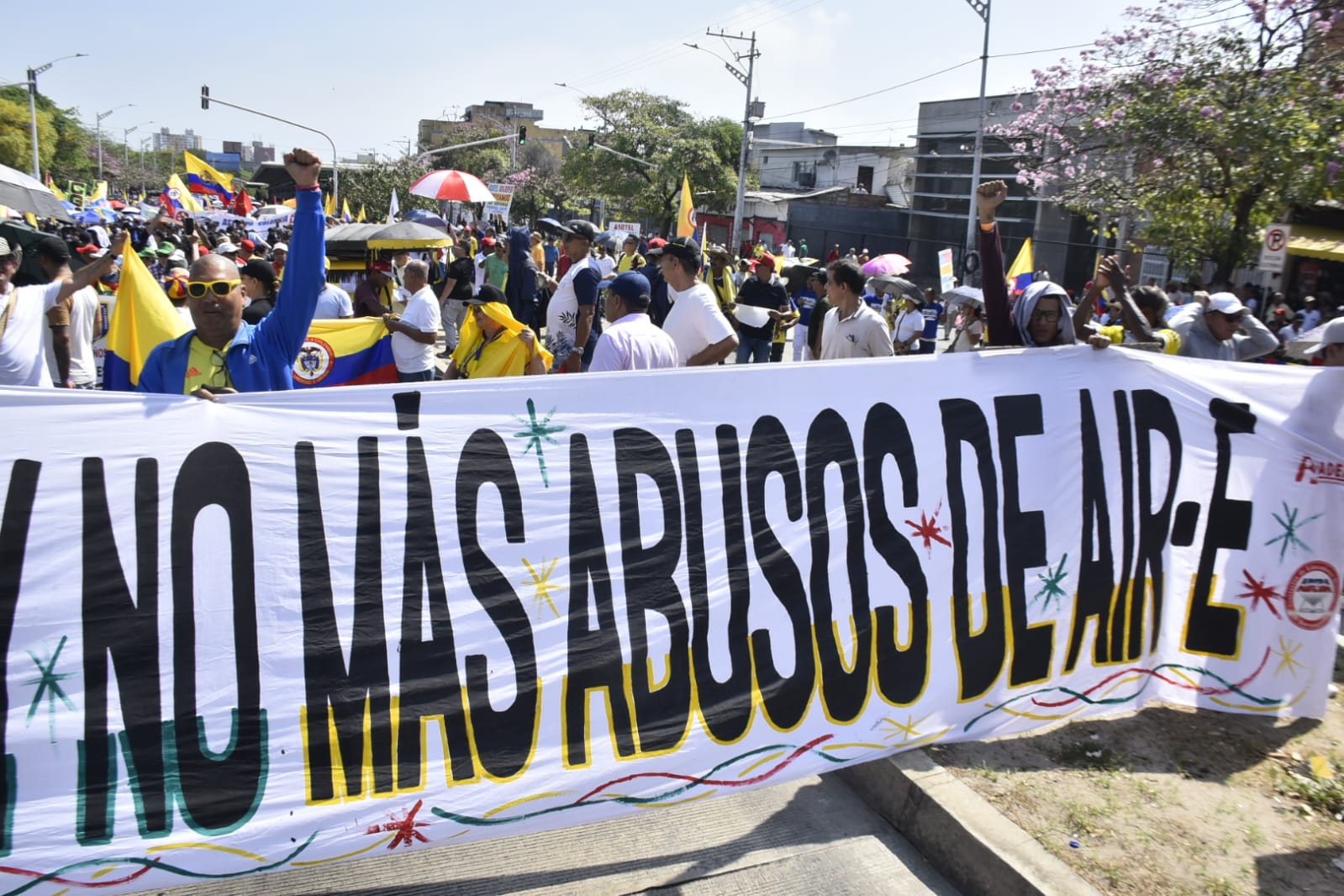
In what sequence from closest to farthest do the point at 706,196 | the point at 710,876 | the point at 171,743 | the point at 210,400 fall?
the point at 171,743 → the point at 210,400 → the point at 710,876 → the point at 706,196

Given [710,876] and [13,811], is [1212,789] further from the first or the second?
[13,811]

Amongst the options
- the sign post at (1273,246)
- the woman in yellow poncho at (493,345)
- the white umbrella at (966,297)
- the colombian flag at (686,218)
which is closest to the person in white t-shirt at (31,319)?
the woman in yellow poncho at (493,345)

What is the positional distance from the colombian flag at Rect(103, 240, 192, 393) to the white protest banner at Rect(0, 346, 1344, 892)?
2737mm

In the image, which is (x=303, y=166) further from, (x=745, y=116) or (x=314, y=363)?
(x=745, y=116)

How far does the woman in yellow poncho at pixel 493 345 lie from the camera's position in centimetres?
571

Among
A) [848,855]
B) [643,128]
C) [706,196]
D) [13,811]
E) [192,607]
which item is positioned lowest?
[848,855]

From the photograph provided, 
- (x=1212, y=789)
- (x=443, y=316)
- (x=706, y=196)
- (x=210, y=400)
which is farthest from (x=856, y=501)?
(x=706, y=196)

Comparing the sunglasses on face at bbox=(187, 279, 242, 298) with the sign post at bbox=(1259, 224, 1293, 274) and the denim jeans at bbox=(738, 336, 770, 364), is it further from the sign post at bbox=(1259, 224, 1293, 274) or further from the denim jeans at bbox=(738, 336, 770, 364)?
the sign post at bbox=(1259, 224, 1293, 274)

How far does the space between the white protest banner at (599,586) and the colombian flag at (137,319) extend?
2737mm

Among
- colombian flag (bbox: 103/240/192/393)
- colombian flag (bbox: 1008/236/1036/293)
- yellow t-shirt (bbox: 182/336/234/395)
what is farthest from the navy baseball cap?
colombian flag (bbox: 1008/236/1036/293)

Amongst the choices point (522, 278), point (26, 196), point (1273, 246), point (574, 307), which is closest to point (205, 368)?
point (574, 307)

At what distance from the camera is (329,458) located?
2.94 m

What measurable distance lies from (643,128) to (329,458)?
173ft

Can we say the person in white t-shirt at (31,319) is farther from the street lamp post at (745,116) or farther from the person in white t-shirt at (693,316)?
the street lamp post at (745,116)
